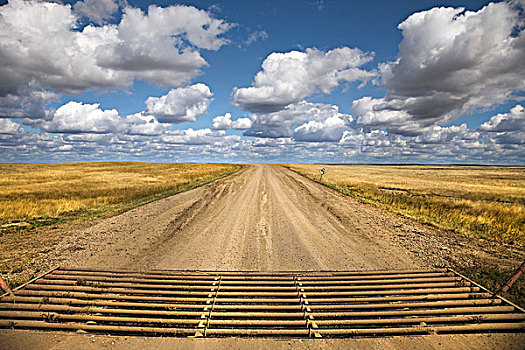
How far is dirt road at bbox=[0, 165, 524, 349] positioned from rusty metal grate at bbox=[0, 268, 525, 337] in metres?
0.19

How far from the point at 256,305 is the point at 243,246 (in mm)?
3005

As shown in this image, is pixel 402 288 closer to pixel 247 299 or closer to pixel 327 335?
pixel 327 335

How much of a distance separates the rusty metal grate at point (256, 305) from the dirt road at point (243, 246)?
0.19 metres

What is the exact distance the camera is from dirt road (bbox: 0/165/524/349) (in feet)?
11.7

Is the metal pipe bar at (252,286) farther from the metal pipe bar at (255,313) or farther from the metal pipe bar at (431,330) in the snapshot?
the metal pipe bar at (431,330)

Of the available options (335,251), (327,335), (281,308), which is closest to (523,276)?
(335,251)

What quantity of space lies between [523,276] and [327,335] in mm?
4918

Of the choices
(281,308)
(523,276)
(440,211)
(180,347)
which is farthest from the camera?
(440,211)

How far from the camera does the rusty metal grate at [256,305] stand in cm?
378

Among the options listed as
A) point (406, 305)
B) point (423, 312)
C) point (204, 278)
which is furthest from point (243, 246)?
point (423, 312)

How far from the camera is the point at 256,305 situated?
4.37 m

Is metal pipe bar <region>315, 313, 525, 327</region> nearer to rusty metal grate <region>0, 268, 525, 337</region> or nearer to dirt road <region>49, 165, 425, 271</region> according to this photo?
rusty metal grate <region>0, 268, 525, 337</region>

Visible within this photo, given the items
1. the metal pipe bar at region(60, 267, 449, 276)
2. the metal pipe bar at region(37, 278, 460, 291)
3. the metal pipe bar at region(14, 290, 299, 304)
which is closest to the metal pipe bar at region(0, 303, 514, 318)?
the metal pipe bar at region(14, 290, 299, 304)

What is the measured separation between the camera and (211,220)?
1018 cm
